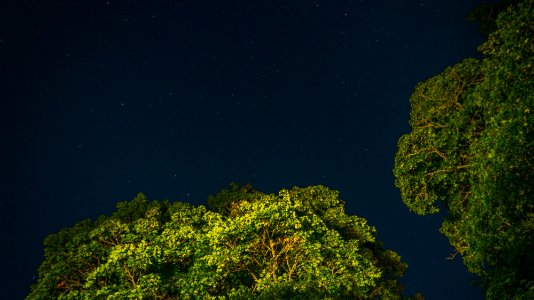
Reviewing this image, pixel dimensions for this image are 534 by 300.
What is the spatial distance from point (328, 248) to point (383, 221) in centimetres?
6823

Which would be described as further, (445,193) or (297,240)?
(445,193)

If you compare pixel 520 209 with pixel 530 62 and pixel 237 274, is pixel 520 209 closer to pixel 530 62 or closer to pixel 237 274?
pixel 530 62

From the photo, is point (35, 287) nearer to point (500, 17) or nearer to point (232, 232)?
point (232, 232)

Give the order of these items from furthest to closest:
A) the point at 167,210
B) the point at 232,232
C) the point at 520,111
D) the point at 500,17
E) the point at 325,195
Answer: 1. the point at 325,195
2. the point at 167,210
3. the point at 232,232
4. the point at 500,17
5. the point at 520,111

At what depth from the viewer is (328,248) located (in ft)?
54.0

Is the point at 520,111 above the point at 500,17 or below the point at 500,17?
below

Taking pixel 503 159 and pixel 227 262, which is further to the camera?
pixel 227 262

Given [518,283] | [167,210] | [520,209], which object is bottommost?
[518,283]

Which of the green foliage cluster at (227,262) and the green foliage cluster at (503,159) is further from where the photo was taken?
the green foliage cluster at (227,262)

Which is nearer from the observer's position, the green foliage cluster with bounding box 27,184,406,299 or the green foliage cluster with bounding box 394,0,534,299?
the green foliage cluster with bounding box 394,0,534,299

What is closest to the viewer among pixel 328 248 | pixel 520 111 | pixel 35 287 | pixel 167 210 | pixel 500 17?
pixel 520 111

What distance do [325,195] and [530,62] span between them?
17.3 meters

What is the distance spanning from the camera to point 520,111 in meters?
10.8

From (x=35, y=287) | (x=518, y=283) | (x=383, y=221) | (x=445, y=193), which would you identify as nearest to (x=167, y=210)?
(x=35, y=287)
